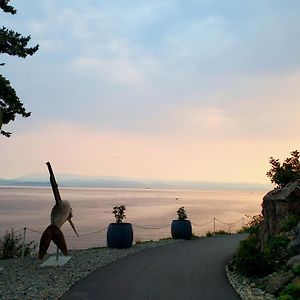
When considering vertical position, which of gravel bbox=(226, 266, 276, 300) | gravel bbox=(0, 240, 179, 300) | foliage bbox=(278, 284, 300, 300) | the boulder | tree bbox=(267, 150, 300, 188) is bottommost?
gravel bbox=(0, 240, 179, 300)

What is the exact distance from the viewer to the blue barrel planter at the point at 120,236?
14755 millimetres

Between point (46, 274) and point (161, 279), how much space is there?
2929 millimetres

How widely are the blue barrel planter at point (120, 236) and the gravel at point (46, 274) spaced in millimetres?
497

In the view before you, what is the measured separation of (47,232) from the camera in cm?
1180

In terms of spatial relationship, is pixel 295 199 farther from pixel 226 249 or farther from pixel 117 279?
pixel 117 279

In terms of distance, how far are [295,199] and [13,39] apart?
28.4ft

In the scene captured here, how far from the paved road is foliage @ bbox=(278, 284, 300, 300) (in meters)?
0.98

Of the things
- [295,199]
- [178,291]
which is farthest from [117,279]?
[295,199]

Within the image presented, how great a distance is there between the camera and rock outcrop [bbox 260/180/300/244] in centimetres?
1098

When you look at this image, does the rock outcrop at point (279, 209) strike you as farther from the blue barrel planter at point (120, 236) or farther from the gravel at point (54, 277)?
the blue barrel planter at point (120, 236)

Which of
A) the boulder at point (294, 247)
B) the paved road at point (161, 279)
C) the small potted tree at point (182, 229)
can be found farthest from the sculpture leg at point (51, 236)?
the small potted tree at point (182, 229)

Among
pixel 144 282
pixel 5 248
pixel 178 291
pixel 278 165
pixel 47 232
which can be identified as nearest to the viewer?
pixel 178 291

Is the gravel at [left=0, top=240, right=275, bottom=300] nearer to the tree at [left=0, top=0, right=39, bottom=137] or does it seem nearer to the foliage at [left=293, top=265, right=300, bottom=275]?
the foliage at [left=293, top=265, right=300, bottom=275]

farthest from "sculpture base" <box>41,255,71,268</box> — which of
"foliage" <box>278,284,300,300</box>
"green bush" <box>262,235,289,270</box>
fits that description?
"foliage" <box>278,284,300,300</box>
